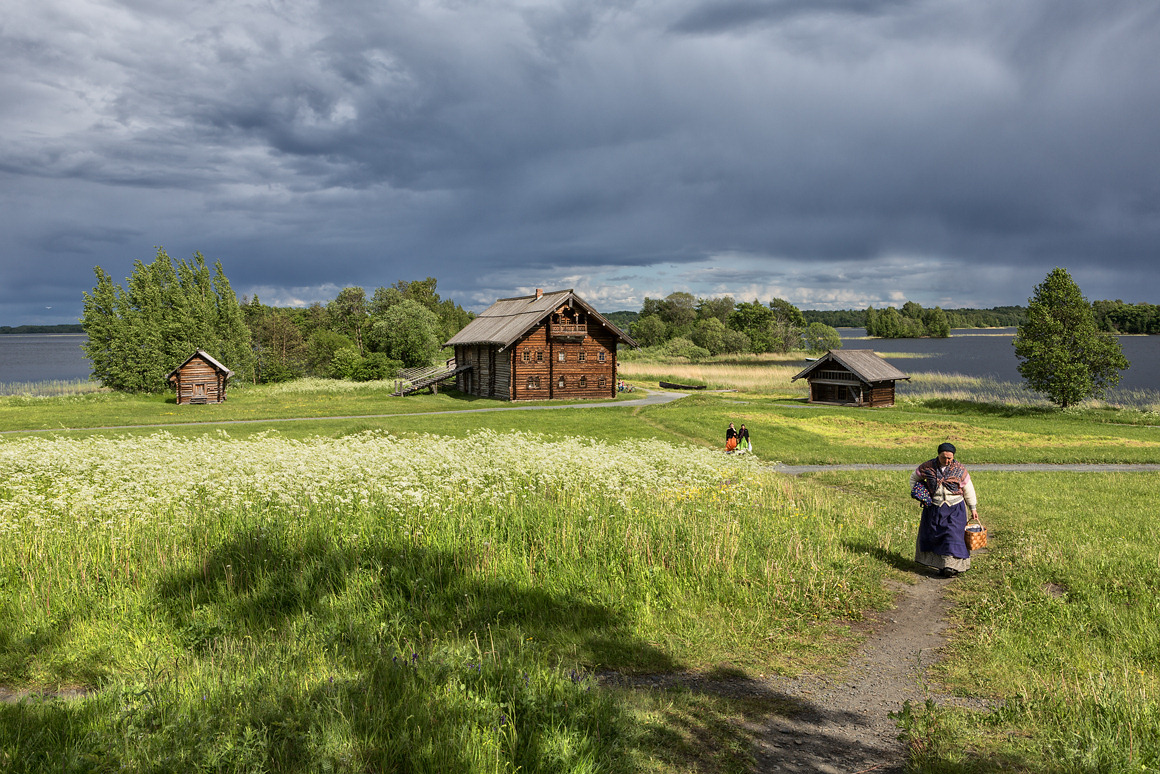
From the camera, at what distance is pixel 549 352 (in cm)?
4888

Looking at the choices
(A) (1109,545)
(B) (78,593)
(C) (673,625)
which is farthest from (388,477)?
(A) (1109,545)

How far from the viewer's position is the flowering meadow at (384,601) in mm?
4633

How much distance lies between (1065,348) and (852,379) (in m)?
14.0

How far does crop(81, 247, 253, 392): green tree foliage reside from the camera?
60188 mm

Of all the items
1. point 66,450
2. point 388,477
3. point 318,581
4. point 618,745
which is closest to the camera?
point 618,745

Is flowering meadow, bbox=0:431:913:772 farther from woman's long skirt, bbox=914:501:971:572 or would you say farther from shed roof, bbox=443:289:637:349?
shed roof, bbox=443:289:637:349

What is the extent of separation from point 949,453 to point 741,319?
446 feet

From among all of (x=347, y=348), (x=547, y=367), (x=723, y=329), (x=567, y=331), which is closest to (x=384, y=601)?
(x=547, y=367)

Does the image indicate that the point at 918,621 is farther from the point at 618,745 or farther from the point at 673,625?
the point at 618,745

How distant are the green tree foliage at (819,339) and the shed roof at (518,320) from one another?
103 meters

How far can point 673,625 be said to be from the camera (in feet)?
23.9

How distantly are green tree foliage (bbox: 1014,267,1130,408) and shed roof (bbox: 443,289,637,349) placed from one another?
28.7 meters

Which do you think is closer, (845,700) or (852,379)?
(845,700)

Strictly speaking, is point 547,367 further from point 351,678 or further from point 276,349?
Answer: point 276,349
